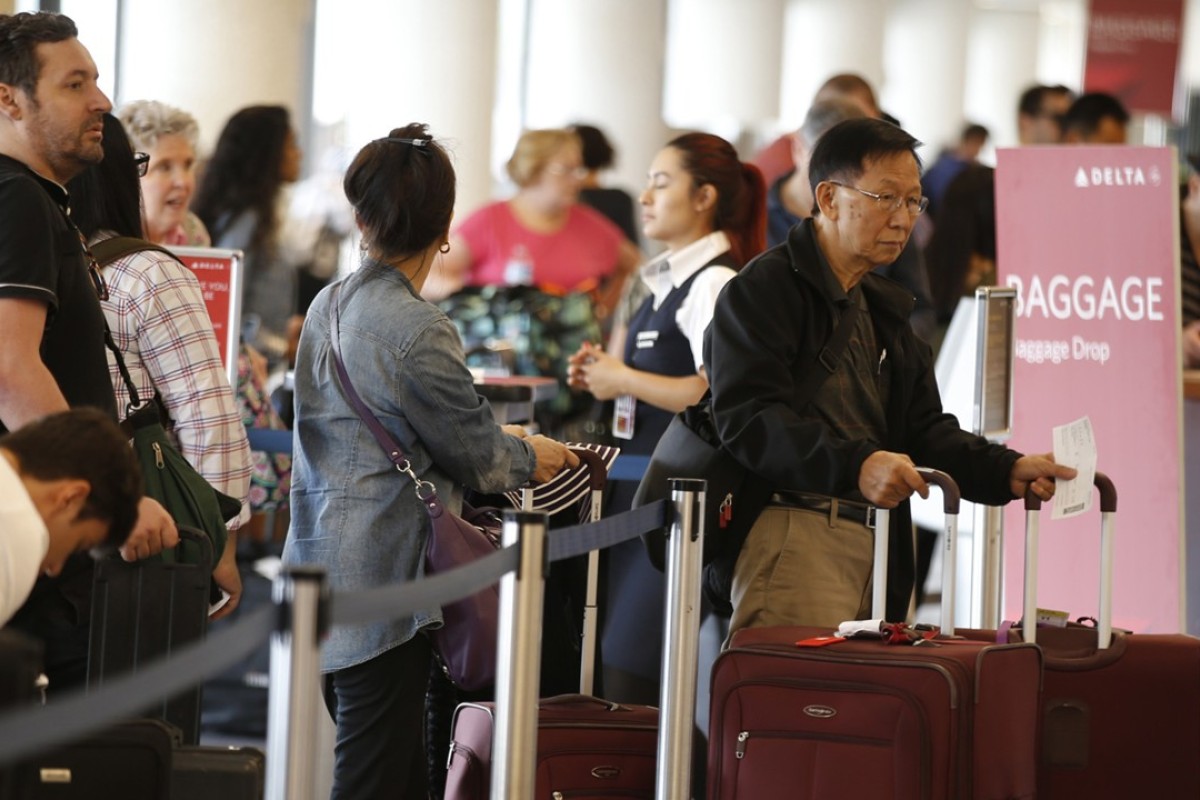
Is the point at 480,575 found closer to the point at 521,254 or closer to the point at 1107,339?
the point at 1107,339

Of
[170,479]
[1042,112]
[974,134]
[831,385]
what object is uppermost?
[974,134]

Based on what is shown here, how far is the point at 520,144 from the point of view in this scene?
6.88 m

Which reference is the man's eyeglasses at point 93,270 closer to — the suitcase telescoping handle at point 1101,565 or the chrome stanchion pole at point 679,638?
the chrome stanchion pole at point 679,638

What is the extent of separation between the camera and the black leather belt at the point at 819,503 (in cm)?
350

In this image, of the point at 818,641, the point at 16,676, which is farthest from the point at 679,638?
the point at 16,676

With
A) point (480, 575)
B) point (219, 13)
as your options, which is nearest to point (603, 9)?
point (219, 13)

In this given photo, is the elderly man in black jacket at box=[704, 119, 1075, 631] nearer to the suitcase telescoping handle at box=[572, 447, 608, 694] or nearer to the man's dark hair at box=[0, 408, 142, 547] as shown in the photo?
the suitcase telescoping handle at box=[572, 447, 608, 694]

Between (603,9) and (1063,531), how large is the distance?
29.6ft

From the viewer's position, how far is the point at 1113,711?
3533mm

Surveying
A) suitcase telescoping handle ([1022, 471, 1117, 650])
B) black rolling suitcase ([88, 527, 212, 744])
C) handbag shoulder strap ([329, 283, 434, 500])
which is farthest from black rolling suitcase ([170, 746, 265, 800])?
suitcase telescoping handle ([1022, 471, 1117, 650])

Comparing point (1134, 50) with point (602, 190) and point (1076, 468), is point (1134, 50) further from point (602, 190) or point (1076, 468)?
point (1076, 468)

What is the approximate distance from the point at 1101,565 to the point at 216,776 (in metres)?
1.75

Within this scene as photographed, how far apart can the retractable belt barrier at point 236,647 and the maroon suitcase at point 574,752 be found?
452mm

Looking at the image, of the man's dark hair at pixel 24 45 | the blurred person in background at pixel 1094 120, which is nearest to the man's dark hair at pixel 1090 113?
the blurred person in background at pixel 1094 120
